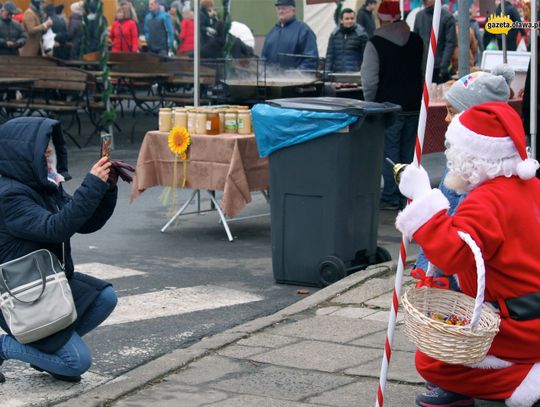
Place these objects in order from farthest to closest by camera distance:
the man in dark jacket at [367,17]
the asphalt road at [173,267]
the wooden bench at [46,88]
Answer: the man in dark jacket at [367,17]
the wooden bench at [46,88]
the asphalt road at [173,267]

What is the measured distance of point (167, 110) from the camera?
32.9 feet

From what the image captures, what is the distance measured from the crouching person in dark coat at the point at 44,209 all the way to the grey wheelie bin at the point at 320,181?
8.32ft

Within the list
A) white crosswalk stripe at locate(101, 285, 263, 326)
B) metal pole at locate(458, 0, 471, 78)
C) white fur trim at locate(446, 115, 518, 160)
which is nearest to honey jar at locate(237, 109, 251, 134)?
metal pole at locate(458, 0, 471, 78)

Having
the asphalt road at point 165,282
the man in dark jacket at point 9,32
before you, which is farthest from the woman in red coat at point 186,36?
the asphalt road at point 165,282

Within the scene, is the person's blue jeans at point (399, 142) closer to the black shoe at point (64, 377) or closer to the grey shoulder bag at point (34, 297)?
the black shoe at point (64, 377)

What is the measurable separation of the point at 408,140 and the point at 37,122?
6.28 meters

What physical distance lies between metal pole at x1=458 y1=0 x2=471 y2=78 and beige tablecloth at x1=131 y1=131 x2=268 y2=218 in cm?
187

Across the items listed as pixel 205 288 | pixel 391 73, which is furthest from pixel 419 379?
pixel 391 73

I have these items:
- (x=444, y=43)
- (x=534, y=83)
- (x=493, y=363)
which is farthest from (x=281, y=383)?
(x=444, y=43)

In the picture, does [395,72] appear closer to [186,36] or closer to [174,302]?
[174,302]

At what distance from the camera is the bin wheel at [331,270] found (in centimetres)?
795

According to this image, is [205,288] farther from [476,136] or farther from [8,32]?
[8,32]

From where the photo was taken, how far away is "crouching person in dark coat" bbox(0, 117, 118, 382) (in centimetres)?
539

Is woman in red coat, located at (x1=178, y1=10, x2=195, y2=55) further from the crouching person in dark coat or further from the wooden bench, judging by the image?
the crouching person in dark coat
